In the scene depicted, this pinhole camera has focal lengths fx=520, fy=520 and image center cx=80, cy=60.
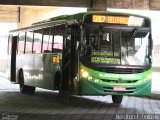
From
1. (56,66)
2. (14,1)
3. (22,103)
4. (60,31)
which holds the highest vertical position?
(14,1)

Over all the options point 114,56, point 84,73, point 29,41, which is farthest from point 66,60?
point 29,41

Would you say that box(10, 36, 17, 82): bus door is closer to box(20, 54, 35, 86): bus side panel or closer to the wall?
box(20, 54, 35, 86): bus side panel

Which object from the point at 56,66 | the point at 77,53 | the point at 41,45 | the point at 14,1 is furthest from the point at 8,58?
the point at 77,53

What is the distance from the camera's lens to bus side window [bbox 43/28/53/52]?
19.6 m

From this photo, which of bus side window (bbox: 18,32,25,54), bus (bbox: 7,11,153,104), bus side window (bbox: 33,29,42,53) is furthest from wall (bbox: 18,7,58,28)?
bus (bbox: 7,11,153,104)

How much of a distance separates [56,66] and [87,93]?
7.77 feet

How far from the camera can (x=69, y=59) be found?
17844 millimetres

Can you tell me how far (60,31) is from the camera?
61.5 ft

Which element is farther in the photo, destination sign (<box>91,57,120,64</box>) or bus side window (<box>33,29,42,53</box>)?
bus side window (<box>33,29,42,53</box>)

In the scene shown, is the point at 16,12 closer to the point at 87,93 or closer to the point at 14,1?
the point at 14,1

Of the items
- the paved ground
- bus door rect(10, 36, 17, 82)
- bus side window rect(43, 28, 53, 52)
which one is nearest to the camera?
the paved ground

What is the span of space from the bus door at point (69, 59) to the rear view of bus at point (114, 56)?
1.98ft

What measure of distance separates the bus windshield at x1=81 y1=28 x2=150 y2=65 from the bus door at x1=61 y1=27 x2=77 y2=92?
611 mm

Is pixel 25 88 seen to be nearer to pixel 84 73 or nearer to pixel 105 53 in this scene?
pixel 84 73
